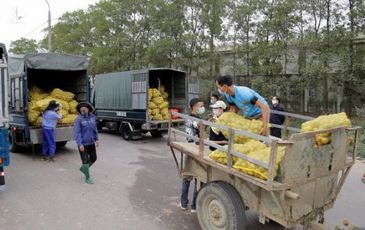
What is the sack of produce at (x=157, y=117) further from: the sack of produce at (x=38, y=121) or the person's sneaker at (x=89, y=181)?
the person's sneaker at (x=89, y=181)

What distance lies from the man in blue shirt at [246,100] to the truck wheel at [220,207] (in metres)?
0.87

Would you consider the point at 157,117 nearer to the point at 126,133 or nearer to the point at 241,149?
the point at 126,133

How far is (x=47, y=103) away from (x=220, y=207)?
6.61 m

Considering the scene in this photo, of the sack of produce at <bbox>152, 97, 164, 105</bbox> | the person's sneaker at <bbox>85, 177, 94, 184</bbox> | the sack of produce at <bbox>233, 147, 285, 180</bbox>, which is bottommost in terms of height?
the person's sneaker at <bbox>85, 177, 94, 184</bbox>

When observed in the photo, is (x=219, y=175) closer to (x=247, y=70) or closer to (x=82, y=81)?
(x=82, y=81)

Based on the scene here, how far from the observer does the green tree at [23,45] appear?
42.8 m

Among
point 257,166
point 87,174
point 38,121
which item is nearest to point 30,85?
point 38,121

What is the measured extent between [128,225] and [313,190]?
8.10 feet

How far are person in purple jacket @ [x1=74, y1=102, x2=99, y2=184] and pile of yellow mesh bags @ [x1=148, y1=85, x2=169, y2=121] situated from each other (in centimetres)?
512

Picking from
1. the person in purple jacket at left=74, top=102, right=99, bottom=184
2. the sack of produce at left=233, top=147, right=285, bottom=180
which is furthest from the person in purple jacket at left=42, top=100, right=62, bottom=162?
the sack of produce at left=233, top=147, right=285, bottom=180

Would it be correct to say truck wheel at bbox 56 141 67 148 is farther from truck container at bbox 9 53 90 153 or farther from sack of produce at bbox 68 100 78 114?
sack of produce at bbox 68 100 78 114

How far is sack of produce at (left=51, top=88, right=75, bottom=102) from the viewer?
10430 mm

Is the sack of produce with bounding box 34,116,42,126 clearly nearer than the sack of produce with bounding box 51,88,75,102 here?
Yes

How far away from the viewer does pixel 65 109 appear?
1030 centimetres
